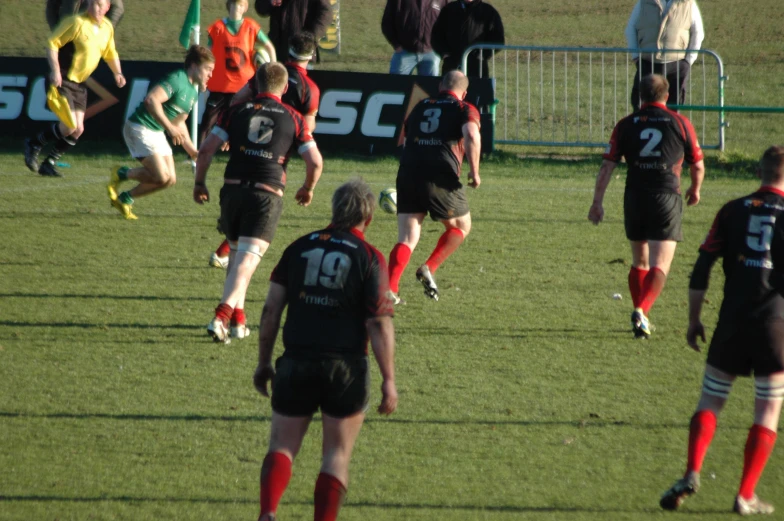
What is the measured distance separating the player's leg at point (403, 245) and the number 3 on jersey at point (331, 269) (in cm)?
447

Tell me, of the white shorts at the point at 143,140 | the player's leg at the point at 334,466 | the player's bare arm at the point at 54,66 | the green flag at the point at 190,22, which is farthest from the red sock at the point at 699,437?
the green flag at the point at 190,22

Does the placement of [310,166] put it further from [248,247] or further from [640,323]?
[640,323]

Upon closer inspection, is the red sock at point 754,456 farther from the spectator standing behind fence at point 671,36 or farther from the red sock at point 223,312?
the spectator standing behind fence at point 671,36

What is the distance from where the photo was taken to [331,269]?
4664mm

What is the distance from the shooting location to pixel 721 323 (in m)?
5.34

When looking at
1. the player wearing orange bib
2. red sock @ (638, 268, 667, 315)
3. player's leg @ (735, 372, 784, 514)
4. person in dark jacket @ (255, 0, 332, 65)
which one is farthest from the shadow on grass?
person in dark jacket @ (255, 0, 332, 65)

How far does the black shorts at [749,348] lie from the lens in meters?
5.19

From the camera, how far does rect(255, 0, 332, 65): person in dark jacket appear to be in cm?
1616

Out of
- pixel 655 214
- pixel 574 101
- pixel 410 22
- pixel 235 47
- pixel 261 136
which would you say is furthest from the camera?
pixel 574 101

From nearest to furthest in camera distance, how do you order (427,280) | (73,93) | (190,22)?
1. (427,280)
2. (73,93)
3. (190,22)

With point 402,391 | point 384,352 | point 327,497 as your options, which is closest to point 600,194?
point 402,391

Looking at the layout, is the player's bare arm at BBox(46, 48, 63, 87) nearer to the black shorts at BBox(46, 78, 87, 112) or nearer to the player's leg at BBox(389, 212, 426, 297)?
the black shorts at BBox(46, 78, 87, 112)

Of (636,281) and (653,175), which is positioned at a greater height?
(653,175)

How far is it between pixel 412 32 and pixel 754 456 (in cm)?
1269
